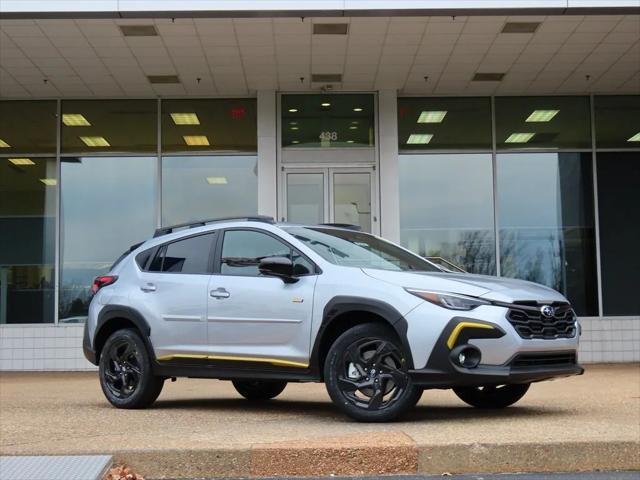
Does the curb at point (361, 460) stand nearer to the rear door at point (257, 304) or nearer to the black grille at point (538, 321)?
the black grille at point (538, 321)

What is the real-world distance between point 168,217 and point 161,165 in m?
0.99

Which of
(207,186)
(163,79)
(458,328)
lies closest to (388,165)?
(207,186)

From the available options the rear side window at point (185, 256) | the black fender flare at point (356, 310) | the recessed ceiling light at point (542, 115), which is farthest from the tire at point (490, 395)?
the recessed ceiling light at point (542, 115)

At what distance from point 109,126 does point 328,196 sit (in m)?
4.40

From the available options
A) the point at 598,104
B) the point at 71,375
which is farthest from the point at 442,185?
the point at 71,375

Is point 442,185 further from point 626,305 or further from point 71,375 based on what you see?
point 71,375

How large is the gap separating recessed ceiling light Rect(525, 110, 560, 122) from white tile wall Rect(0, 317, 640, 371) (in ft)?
12.7

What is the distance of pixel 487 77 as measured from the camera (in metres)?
14.7

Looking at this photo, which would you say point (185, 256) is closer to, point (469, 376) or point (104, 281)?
point (104, 281)

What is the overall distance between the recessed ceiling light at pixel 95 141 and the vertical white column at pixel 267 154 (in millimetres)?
2974

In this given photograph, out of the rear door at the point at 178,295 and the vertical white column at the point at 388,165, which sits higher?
the vertical white column at the point at 388,165

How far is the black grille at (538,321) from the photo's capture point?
5.92m

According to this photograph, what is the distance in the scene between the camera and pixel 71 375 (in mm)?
14031

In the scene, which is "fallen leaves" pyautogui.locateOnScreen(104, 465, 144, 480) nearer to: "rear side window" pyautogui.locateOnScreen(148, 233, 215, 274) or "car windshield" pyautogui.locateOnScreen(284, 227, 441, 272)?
"car windshield" pyautogui.locateOnScreen(284, 227, 441, 272)
